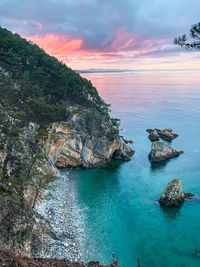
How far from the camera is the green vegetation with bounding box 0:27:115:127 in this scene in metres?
40.3

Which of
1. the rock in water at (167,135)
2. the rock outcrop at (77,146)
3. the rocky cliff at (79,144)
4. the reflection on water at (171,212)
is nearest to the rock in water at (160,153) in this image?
the rocky cliff at (79,144)

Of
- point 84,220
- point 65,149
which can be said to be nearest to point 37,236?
point 84,220

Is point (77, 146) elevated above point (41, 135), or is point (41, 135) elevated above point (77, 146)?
point (41, 135)

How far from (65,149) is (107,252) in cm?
2517

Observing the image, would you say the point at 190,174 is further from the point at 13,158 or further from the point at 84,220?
the point at 13,158

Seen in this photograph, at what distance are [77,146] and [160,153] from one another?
23.5 m

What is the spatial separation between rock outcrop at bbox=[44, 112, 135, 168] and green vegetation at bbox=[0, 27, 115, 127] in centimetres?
337

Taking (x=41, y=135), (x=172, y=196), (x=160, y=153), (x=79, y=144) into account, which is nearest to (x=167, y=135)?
(x=160, y=153)

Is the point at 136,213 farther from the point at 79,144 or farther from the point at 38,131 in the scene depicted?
the point at 38,131

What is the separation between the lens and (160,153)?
170ft

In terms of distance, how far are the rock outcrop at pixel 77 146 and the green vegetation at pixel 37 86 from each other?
3365 mm

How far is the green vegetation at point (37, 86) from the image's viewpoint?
40.3 metres

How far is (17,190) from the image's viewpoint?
971 inches

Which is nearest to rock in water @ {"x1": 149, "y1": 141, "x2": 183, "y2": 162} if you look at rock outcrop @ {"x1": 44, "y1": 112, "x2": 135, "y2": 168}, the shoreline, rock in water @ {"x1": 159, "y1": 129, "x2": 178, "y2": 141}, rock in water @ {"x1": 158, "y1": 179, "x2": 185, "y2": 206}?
rock outcrop @ {"x1": 44, "y1": 112, "x2": 135, "y2": 168}
